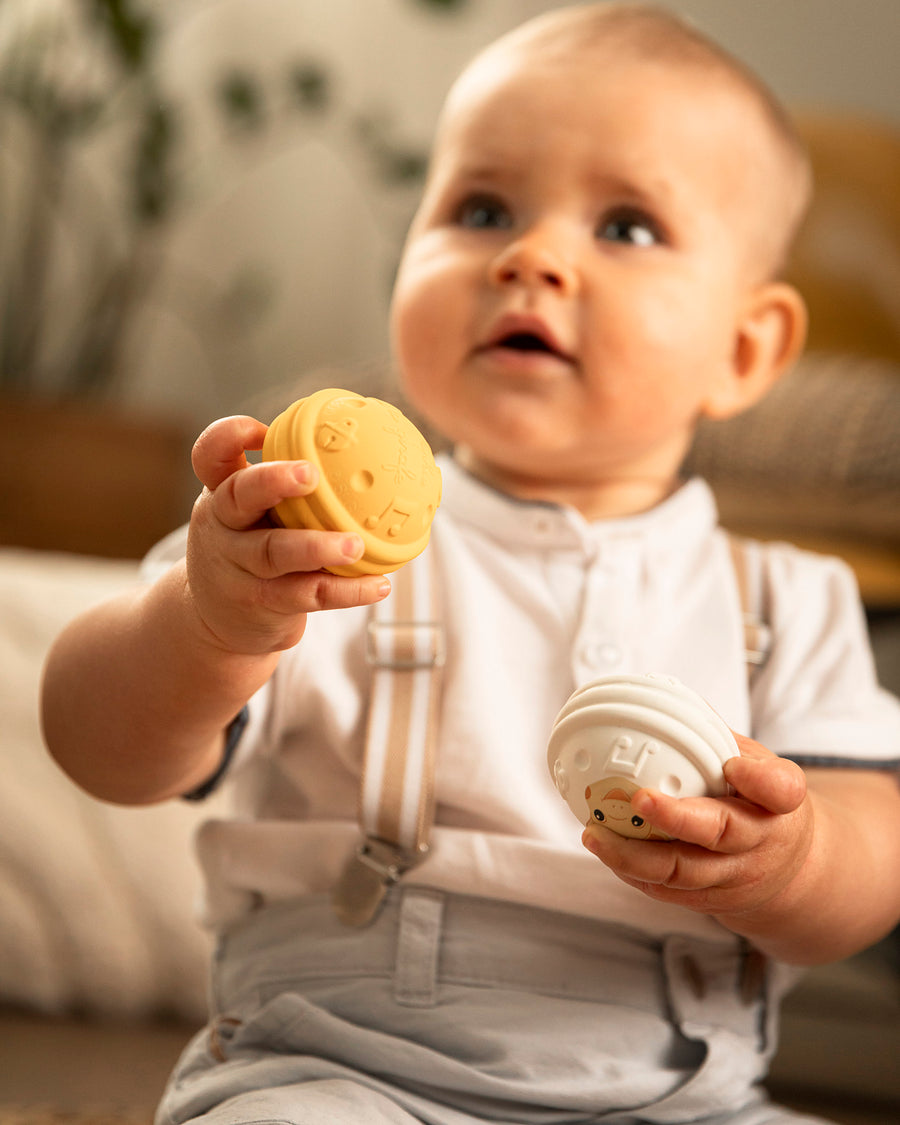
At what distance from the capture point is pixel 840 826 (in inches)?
22.8

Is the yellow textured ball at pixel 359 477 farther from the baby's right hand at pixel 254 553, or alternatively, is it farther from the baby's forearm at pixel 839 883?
the baby's forearm at pixel 839 883

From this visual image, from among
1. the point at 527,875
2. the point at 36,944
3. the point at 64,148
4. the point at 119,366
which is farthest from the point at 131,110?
the point at 527,875

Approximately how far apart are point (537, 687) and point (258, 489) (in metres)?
0.28

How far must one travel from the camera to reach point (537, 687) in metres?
0.65

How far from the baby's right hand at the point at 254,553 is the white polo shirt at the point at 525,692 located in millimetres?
146

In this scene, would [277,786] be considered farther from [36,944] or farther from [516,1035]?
[36,944]

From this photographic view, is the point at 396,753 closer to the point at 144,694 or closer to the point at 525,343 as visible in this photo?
the point at 144,694

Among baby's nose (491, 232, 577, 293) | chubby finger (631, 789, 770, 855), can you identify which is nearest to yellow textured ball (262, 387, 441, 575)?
chubby finger (631, 789, 770, 855)

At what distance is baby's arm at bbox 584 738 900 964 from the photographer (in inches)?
17.3

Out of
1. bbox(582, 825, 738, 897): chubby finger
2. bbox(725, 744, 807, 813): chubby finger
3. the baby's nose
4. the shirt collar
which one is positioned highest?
the baby's nose

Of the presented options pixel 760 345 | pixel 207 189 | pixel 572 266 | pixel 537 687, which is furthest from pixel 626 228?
pixel 207 189

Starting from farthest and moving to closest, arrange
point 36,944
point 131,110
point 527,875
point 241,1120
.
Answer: point 131,110
point 36,944
point 527,875
point 241,1120

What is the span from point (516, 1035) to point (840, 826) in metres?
0.19

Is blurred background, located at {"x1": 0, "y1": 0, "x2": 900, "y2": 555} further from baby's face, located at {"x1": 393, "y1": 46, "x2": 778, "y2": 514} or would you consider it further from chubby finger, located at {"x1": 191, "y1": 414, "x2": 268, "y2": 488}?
chubby finger, located at {"x1": 191, "y1": 414, "x2": 268, "y2": 488}
